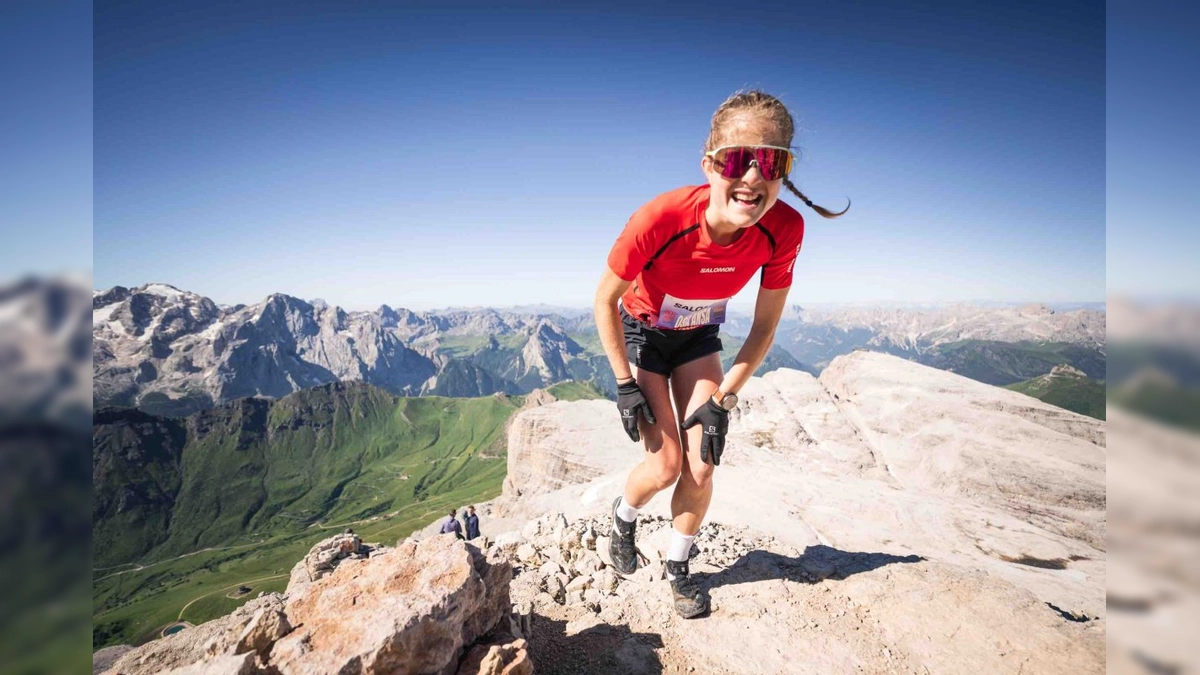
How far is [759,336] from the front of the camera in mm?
6664

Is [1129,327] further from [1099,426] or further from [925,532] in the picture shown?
[1099,426]

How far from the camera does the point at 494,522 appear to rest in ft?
105

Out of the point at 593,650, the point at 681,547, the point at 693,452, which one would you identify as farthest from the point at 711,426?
the point at 593,650

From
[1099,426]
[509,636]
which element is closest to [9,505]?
[509,636]

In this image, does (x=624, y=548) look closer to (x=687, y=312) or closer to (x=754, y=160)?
(x=687, y=312)

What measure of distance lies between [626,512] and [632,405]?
83.5 inches

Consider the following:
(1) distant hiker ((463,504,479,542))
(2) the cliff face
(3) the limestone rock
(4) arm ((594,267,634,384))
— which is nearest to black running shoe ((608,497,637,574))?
(2) the cliff face

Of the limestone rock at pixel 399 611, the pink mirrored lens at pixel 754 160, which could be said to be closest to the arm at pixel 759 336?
the pink mirrored lens at pixel 754 160

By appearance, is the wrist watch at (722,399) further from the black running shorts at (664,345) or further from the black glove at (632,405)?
the black glove at (632,405)

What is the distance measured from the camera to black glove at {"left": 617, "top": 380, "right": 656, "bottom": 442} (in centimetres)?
629

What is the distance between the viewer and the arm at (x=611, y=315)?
5555 millimetres

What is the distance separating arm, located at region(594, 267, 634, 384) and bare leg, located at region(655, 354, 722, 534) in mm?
1096

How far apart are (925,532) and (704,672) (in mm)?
17843

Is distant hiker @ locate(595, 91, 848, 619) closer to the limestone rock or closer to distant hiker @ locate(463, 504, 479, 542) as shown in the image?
the limestone rock
